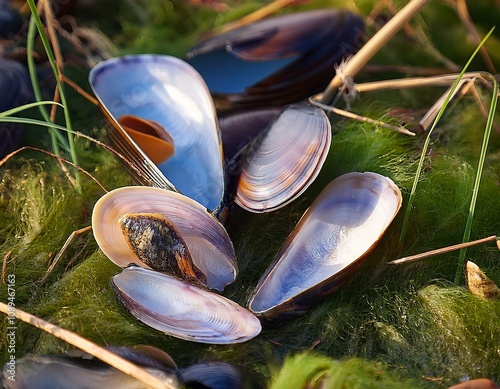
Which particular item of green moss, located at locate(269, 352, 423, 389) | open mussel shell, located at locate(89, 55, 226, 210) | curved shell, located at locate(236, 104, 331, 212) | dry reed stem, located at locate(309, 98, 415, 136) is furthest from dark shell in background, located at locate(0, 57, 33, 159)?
green moss, located at locate(269, 352, 423, 389)

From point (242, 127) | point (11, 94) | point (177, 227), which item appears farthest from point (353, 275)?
point (11, 94)

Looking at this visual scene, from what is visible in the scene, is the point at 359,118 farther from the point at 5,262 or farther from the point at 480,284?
the point at 5,262

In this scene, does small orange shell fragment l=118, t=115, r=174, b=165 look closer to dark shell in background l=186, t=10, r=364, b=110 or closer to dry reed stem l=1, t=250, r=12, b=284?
dark shell in background l=186, t=10, r=364, b=110

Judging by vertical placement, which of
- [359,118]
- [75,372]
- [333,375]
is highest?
[359,118]

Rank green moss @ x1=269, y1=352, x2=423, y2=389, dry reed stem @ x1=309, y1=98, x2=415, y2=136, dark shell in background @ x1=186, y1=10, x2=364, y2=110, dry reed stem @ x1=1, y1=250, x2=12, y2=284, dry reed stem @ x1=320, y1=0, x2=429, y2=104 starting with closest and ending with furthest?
green moss @ x1=269, y1=352, x2=423, y2=389 < dry reed stem @ x1=1, y1=250, x2=12, y2=284 < dry reed stem @ x1=309, y1=98, x2=415, y2=136 < dry reed stem @ x1=320, y1=0, x2=429, y2=104 < dark shell in background @ x1=186, y1=10, x2=364, y2=110

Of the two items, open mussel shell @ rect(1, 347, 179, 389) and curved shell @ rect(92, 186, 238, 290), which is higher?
curved shell @ rect(92, 186, 238, 290)
